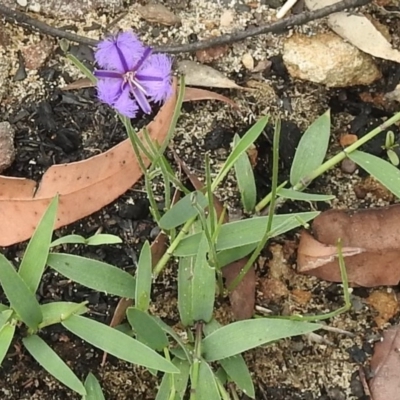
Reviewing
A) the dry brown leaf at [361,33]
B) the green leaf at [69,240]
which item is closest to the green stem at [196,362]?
the green leaf at [69,240]

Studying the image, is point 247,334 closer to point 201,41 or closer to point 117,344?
point 117,344

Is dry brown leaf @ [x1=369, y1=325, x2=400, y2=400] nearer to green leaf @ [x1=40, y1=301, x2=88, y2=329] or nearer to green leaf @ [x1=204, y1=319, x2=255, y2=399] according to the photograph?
green leaf @ [x1=204, y1=319, x2=255, y2=399]

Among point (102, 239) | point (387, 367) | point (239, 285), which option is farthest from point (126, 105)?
point (387, 367)

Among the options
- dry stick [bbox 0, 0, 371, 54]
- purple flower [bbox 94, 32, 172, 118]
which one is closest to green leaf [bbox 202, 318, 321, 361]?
purple flower [bbox 94, 32, 172, 118]

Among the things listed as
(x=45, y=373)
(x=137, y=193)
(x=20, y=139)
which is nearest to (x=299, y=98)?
(x=137, y=193)

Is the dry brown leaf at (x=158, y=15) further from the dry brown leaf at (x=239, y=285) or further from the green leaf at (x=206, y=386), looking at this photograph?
the green leaf at (x=206, y=386)

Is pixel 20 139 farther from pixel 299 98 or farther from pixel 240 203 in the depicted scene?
pixel 299 98

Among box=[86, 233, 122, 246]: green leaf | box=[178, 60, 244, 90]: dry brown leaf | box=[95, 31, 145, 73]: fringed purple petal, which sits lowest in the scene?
box=[86, 233, 122, 246]: green leaf
